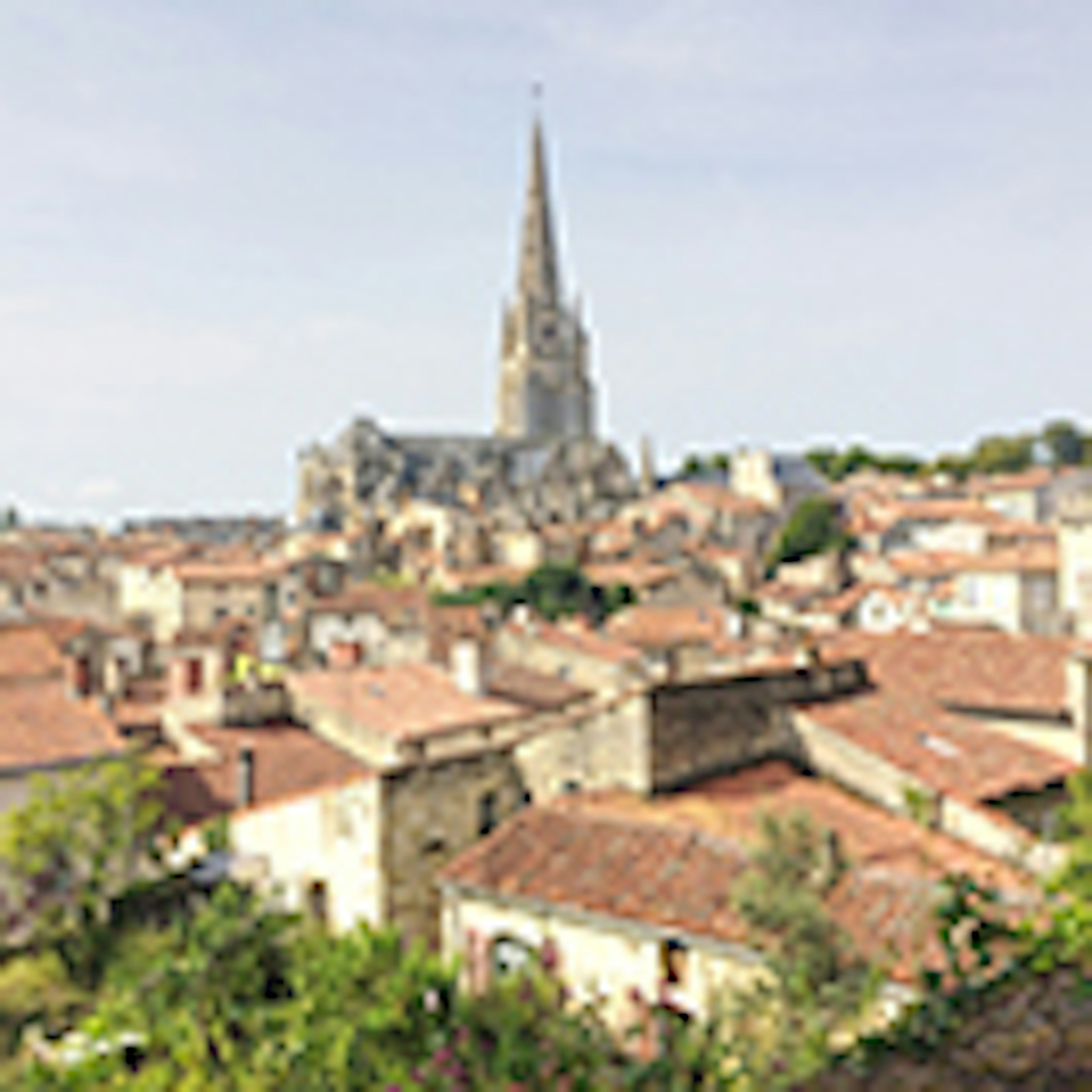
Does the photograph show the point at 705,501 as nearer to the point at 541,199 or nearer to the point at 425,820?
the point at 541,199

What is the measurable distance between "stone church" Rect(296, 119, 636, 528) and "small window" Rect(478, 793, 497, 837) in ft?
265

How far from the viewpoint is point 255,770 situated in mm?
21672

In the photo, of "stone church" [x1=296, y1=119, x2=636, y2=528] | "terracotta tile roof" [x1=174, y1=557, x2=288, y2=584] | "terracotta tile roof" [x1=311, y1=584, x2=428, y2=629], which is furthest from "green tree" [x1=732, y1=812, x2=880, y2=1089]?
"stone church" [x1=296, y1=119, x2=636, y2=528]

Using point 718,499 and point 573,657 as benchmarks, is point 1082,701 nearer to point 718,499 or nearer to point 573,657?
point 573,657

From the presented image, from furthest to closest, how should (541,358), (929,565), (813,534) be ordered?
1. (541,358)
2. (813,534)
3. (929,565)

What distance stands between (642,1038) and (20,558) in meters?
76.8

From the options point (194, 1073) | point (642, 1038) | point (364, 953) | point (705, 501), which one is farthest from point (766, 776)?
point (705, 501)

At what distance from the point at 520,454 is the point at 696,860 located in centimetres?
10300

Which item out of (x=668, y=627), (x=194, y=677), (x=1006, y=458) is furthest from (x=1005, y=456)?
(x=194, y=677)

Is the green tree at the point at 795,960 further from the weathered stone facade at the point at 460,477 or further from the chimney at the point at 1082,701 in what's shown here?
the weathered stone facade at the point at 460,477

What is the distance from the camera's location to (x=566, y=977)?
37.9 feet

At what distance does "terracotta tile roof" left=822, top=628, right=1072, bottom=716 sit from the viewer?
19.7 m

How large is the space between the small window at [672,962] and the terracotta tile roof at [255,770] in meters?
10.0

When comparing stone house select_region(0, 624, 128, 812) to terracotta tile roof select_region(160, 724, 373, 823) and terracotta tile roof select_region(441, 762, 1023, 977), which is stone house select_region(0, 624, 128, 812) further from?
terracotta tile roof select_region(441, 762, 1023, 977)
